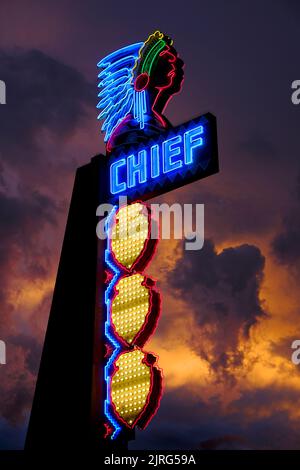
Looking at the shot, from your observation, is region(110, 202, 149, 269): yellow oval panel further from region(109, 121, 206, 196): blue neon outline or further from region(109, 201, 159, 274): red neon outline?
region(109, 121, 206, 196): blue neon outline

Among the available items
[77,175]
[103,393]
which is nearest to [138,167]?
[77,175]

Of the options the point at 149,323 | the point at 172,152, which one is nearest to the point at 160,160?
the point at 172,152

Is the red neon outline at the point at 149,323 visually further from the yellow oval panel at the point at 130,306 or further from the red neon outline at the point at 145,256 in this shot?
the red neon outline at the point at 145,256

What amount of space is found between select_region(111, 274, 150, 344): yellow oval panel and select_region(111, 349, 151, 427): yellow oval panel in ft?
1.67

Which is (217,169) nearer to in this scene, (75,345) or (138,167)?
(138,167)

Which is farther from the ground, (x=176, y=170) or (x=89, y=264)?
(x=176, y=170)

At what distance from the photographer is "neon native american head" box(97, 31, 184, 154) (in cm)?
2328

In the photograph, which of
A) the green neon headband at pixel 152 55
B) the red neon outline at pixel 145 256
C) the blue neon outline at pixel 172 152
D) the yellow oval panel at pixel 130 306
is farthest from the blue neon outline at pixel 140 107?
the yellow oval panel at pixel 130 306

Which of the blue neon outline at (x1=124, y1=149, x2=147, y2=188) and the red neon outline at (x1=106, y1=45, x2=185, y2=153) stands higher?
the red neon outline at (x1=106, y1=45, x2=185, y2=153)

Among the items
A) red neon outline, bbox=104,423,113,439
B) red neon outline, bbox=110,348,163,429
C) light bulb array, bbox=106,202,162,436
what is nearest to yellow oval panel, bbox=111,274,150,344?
light bulb array, bbox=106,202,162,436

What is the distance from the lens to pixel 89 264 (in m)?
22.6

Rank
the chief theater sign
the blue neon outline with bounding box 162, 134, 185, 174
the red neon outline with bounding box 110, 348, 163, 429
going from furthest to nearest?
the blue neon outline with bounding box 162, 134, 185, 174 < the chief theater sign < the red neon outline with bounding box 110, 348, 163, 429

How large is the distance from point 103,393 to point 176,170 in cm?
549

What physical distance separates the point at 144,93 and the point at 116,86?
1400mm
